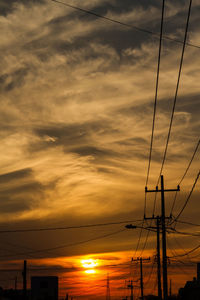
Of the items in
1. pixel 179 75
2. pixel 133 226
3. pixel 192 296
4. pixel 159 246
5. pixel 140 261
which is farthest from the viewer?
pixel 140 261

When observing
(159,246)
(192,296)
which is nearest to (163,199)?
(159,246)

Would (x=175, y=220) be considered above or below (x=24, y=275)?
above

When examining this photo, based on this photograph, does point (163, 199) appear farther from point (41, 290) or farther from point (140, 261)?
point (41, 290)

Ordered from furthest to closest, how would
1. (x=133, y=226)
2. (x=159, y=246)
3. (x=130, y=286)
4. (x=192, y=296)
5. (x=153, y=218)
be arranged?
(x=130, y=286) → (x=192, y=296) → (x=159, y=246) → (x=153, y=218) → (x=133, y=226)

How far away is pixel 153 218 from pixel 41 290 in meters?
84.2

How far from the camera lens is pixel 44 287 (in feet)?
406

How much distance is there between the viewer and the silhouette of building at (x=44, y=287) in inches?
4779

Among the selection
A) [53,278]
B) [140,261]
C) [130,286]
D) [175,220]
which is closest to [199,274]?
[140,261]

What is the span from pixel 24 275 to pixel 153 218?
16.1 meters

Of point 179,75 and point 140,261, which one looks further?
point 140,261

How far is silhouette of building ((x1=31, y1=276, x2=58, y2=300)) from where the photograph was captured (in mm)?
121375

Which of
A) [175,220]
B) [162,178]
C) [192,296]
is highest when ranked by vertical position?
[162,178]

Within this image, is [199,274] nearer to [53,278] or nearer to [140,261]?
[140,261]

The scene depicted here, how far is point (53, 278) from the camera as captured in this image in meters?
126
